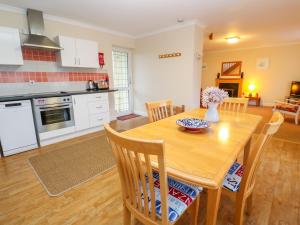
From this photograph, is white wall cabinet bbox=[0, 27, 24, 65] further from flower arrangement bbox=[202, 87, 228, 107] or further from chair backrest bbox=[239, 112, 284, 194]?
chair backrest bbox=[239, 112, 284, 194]

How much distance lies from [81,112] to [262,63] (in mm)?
6926

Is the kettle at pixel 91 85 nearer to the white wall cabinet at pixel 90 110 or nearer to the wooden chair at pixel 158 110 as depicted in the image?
the white wall cabinet at pixel 90 110

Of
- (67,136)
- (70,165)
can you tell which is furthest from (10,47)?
(70,165)

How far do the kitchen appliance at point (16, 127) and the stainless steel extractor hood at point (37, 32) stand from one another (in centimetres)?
103

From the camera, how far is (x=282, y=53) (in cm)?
610

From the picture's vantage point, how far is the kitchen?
2602 mm

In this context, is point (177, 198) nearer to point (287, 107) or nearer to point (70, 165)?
point (70, 165)

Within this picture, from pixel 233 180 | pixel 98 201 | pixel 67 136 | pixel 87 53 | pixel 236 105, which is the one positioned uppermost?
pixel 87 53

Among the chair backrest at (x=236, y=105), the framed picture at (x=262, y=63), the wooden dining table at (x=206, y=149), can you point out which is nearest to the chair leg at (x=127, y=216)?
the wooden dining table at (x=206, y=149)

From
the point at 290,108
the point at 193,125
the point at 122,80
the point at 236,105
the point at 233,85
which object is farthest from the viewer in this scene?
the point at 233,85

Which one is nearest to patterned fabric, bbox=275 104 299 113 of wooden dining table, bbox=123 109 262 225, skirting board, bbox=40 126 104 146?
wooden dining table, bbox=123 109 262 225

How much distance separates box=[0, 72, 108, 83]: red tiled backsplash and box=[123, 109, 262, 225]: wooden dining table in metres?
2.84

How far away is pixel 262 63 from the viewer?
257 inches

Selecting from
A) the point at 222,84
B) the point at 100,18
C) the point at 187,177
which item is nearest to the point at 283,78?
the point at 222,84
